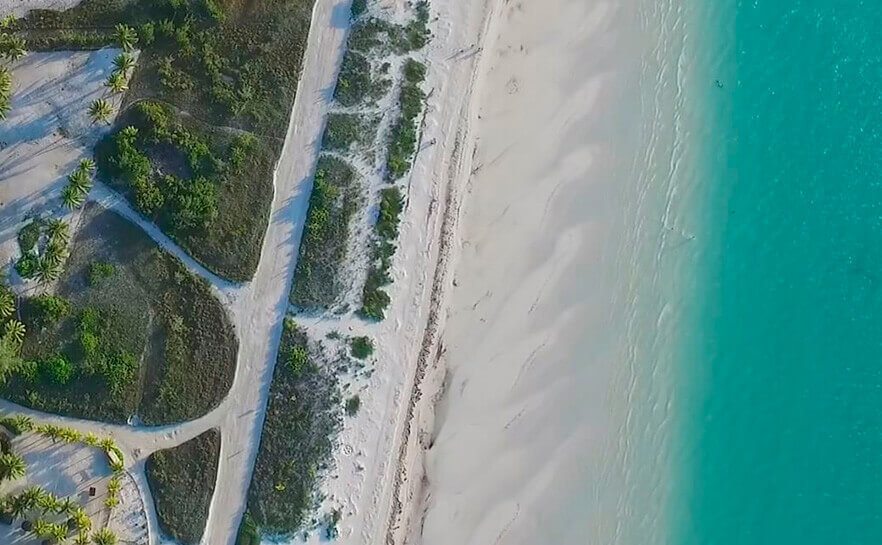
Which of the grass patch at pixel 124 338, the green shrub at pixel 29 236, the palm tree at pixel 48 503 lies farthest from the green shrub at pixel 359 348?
the green shrub at pixel 29 236

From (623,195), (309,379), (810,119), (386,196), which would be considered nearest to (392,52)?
(386,196)

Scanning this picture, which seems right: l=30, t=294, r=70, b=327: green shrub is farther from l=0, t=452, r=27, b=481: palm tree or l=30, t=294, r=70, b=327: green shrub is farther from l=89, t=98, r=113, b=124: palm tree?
l=89, t=98, r=113, b=124: palm tree

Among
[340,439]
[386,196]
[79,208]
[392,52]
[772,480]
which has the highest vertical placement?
[392,52]

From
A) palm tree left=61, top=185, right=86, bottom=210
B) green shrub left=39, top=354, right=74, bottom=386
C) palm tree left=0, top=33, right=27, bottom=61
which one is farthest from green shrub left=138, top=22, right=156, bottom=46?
green shrub left=39, top=354, right=74, bottom=386

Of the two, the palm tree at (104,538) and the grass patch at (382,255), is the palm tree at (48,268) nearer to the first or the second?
the palm tree at (104,538)

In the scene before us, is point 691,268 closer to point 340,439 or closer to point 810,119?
point 810,119

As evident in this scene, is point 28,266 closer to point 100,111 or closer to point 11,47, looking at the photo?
point 100,111
